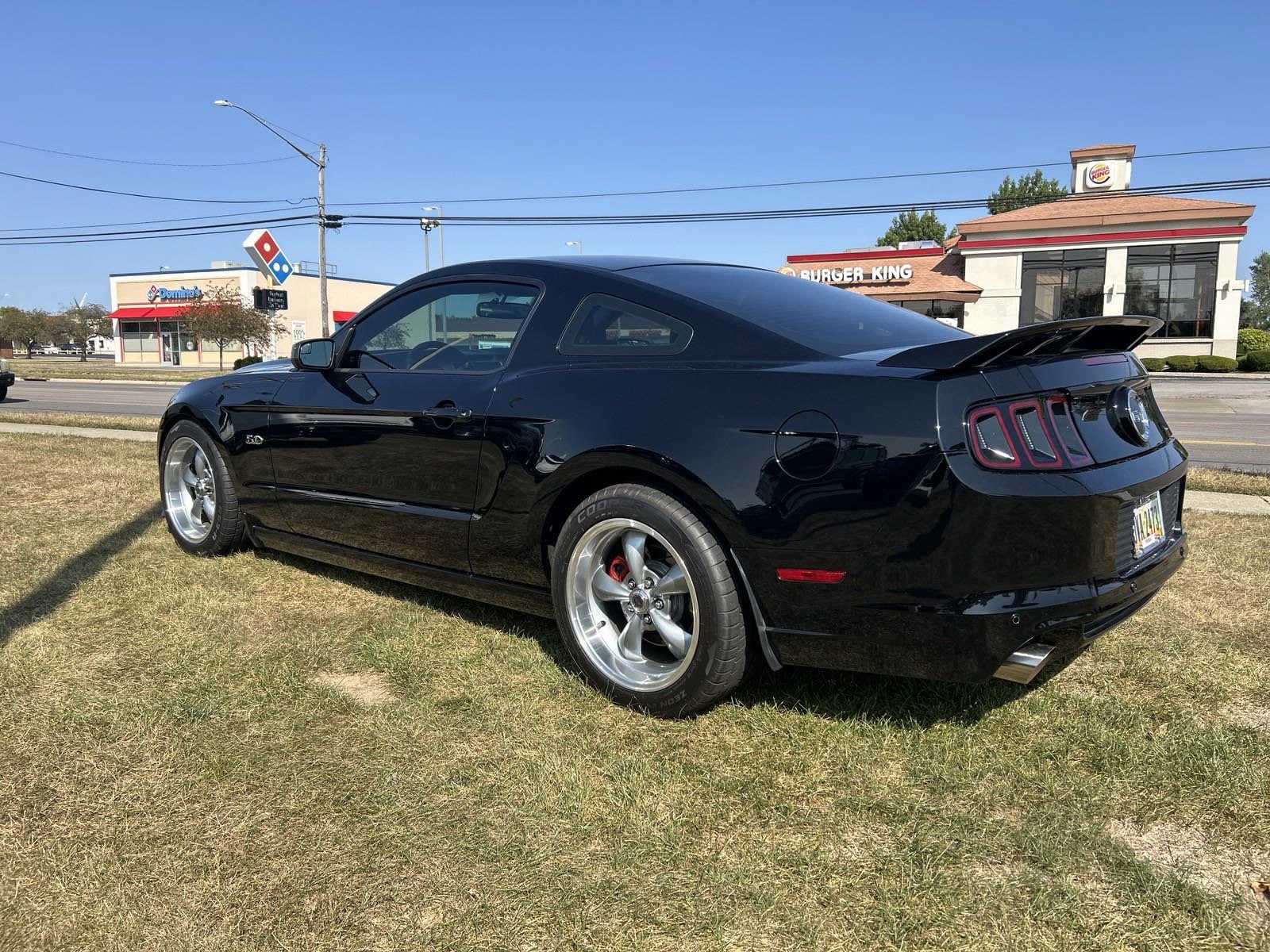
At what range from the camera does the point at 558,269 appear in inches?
136

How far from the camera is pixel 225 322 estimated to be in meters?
41.8

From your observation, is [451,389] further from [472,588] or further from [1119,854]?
[1119,854]

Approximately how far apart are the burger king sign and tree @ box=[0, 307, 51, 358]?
6793 centimetres

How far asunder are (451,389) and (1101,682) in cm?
252

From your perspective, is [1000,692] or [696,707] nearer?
[696,707]

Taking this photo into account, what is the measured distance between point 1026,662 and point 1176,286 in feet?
124

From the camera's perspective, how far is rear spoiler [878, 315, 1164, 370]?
2410 millimetres

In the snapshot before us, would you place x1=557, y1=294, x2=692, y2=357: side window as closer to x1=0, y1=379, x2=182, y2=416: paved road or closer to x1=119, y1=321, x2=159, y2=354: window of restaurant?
x1=0, y1=379, x2=182, y2=416: paved road

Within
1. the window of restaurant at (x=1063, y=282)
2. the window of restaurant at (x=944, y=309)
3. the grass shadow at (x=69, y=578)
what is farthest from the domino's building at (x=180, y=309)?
the grass shadow at (x=69, y=578)

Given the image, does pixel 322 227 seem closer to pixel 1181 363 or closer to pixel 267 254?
pixel 267 254

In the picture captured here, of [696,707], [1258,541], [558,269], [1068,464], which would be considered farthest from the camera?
[1258,541]

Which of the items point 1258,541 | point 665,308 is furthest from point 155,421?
point 1258,541

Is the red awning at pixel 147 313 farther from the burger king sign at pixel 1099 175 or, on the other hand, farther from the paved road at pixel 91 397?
the burger king sign at pixel 1099 175

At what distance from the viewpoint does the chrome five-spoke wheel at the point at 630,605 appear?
2.93 m
